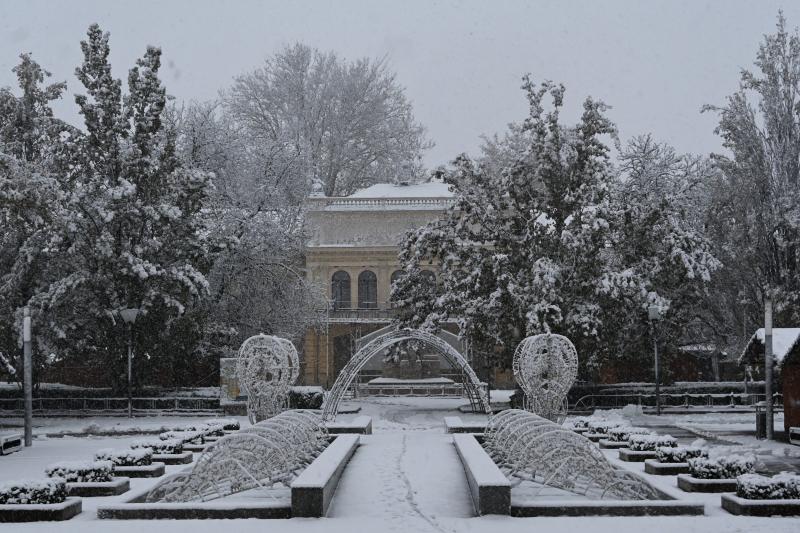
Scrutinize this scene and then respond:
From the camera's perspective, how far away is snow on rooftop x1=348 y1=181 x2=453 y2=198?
182 ft

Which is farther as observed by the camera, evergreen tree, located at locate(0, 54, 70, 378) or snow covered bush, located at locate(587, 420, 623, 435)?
evergreen tree, located at locate(0, 54, 70, 378)

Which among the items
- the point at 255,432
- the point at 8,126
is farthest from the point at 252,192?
the point at 255,432

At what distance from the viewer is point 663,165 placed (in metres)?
45.7

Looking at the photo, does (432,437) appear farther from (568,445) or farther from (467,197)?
(467,197)

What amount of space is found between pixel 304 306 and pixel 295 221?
3.67 meters

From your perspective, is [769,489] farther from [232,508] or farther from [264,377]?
[264,377]

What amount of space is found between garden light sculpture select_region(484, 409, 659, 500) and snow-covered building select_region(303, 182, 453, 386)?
119 feet

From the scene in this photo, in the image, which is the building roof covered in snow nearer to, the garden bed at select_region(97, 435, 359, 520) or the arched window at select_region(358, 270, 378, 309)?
the garden bed at select_region(97, 435, 359, 520)

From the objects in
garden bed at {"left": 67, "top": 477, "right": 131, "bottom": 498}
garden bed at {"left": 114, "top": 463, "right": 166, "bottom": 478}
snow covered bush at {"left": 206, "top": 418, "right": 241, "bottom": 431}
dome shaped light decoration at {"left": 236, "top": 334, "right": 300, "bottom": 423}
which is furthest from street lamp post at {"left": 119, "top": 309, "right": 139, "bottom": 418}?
garden bed at {"left": 67, "top": 477, "right": 131, "bottom": 498}

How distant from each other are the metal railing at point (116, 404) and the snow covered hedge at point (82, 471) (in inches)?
792

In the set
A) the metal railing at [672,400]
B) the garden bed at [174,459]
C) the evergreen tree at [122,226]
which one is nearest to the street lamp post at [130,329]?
the evergreen tree at [122,226]

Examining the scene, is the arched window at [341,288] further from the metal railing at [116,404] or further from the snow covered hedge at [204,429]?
the snow covered hedge at [204,429]

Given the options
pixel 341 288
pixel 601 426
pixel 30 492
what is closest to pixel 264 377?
pixel 601 426

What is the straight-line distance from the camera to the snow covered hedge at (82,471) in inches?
602
